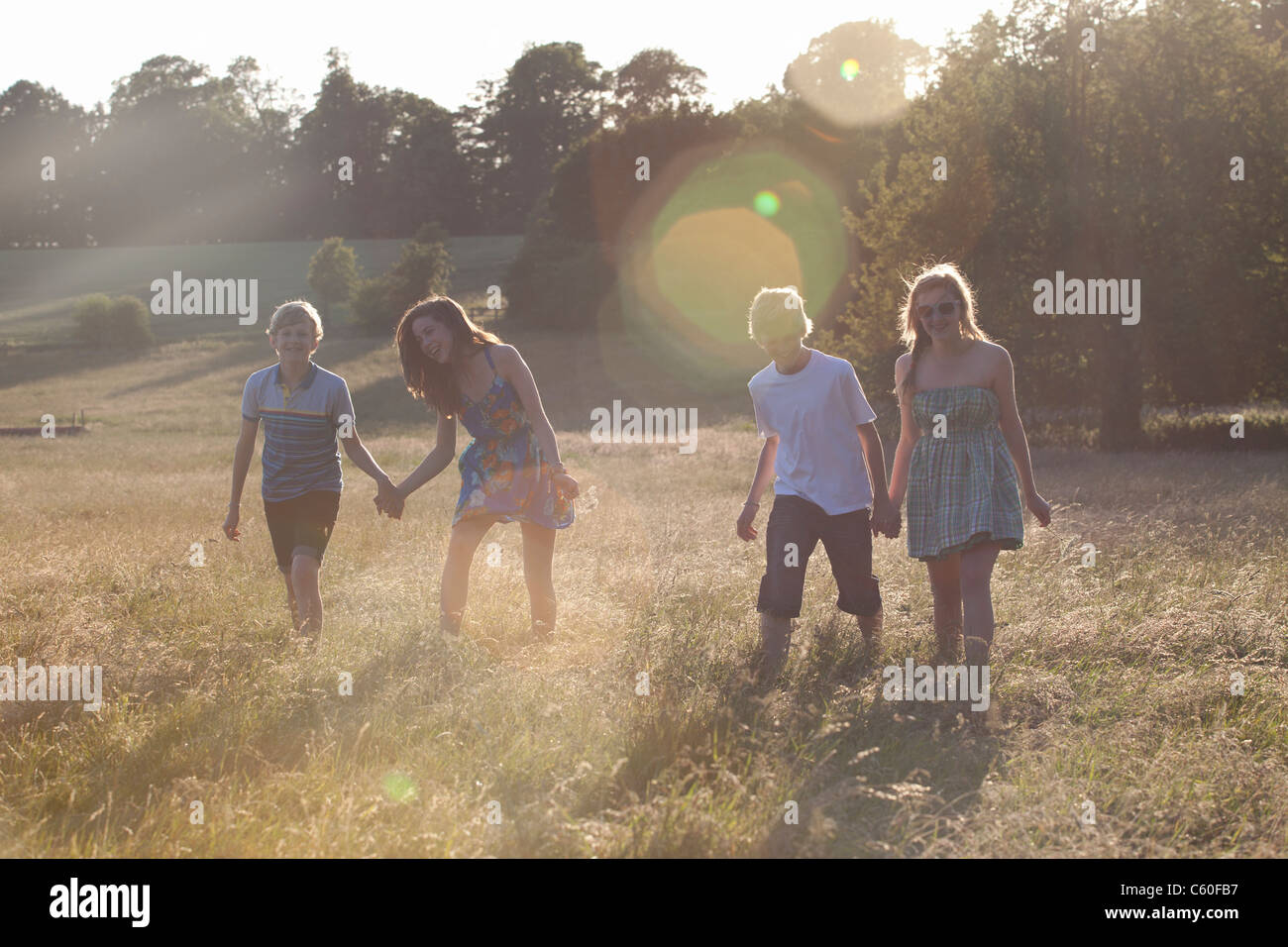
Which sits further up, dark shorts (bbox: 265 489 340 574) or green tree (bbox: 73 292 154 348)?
green tree (bbox: 73 292 154 348)

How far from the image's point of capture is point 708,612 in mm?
6363

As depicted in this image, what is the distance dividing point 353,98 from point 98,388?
47.5 meters

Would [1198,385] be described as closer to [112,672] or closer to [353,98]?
[112,672]

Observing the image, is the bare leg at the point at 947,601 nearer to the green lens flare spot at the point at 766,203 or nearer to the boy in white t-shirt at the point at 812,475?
the boy in white t-shirt at the point at 812,475

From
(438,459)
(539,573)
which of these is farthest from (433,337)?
(539,573)

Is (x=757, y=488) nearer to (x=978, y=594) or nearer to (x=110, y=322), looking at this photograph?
(x=978, y=594)

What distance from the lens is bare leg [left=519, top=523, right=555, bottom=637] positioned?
5723 millimetres

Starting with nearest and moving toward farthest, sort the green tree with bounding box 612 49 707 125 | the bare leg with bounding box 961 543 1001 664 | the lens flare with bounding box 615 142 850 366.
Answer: the bare leg with bounding box 961 543 1001 664 → the lens flare with bounding box 615 142 850 366 → the green tree with bounding box 612 49 707 125

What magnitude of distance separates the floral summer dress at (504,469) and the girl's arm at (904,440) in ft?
6.06

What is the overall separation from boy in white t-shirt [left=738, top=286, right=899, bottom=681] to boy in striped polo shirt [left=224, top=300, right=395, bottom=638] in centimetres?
225

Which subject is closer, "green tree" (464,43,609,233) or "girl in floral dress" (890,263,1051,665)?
"girl in floral dress" (890,263,1051,665)

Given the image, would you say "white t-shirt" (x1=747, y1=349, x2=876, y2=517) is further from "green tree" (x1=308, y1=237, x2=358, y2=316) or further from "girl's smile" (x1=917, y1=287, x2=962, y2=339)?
"green tree" (x1=308, y1=237, x2=358, y2=316)

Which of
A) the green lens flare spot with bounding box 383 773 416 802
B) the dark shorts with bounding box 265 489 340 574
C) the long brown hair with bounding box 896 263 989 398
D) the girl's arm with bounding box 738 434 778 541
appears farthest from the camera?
the dark shorts with bounding box 265 489 340 574

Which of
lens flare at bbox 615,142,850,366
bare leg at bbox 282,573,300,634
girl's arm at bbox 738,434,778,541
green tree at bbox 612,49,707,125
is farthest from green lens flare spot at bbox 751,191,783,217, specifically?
bare leg at bbox 282,573,300,634
